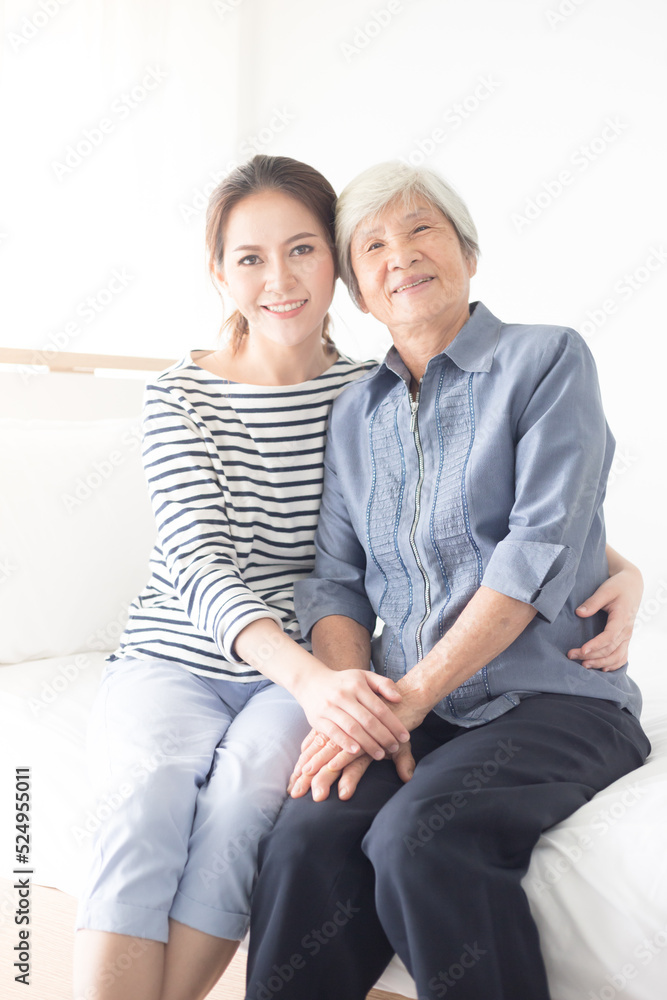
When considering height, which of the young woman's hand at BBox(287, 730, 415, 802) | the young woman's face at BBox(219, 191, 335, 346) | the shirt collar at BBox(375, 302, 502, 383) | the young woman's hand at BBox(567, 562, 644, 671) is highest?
the young woman's face at BBox(219, 191, 335, 346)

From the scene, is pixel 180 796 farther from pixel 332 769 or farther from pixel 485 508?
pixel 485 508

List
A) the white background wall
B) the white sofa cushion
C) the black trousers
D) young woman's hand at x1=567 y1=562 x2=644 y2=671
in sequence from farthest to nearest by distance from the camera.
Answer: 1. the white background wall
2. the white sofa cushion
3. young woman's hand at x1=567 y1=562 x2=644 y2=671
4. the black trousers

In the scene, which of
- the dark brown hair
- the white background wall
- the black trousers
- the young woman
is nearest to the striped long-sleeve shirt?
the young woman

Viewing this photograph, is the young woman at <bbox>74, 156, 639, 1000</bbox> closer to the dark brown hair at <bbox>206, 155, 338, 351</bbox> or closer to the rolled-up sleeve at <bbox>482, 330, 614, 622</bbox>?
the dark brown hair at <bbox>206, 155, 338, 351</bbox>

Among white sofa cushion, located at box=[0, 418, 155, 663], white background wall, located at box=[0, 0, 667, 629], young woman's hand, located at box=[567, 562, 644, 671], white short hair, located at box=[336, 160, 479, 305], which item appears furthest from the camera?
white background wall, located at box=[0, 0, 667, 629]

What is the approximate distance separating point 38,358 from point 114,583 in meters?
0.76

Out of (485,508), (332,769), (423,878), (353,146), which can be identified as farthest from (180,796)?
(353,146)

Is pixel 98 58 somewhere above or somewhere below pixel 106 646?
above

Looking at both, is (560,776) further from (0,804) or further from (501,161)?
(501,161)

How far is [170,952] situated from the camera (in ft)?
2.93

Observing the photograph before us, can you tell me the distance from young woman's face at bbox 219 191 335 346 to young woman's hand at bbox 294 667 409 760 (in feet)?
1.86

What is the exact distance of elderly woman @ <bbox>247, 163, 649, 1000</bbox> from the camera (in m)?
0.85

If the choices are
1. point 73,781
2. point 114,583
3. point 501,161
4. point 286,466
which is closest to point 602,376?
point 501,161

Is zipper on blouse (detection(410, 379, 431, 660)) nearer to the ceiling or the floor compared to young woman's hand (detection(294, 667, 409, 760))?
nearer to the ceiling
